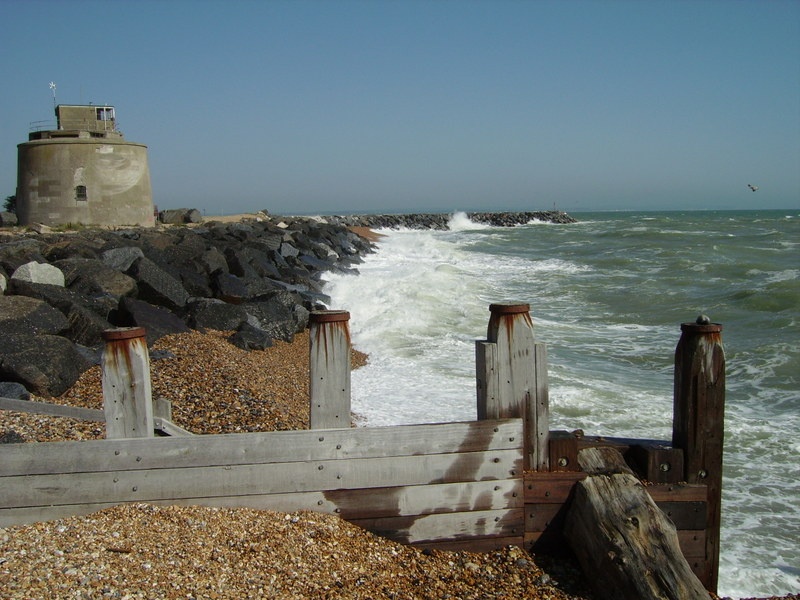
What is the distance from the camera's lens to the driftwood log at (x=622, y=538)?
10.2ft

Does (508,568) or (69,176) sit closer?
(508,568)

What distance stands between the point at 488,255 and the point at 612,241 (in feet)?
37.6

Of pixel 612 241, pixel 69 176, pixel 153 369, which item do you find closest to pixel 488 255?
pixel 612 241

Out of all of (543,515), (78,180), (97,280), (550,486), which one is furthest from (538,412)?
(78,180)

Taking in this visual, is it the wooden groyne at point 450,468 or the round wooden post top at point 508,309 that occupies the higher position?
the round wooden post top at point 508,309

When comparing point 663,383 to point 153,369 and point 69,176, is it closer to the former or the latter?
point 153,369

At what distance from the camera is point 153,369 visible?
6.82 m

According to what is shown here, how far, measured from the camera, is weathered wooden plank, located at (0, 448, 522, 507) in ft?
10.9

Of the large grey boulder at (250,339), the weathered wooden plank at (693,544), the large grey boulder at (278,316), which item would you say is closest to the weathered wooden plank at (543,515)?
the weathered wooden plank at (693,544)

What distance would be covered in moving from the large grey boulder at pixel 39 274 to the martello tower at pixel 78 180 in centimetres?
1502

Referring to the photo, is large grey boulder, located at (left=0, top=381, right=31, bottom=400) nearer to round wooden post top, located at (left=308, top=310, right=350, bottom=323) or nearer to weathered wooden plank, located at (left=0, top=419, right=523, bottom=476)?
weathered wooden plank, located at (left=0, top=419, right=523, bottom=476)

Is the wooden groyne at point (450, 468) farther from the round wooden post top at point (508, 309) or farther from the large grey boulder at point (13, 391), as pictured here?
the large grey boulder at point (13, 391)

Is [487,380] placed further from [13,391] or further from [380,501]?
[13,391]

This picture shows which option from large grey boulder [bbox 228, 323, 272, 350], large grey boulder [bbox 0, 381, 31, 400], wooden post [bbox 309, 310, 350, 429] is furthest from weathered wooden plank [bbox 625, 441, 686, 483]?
large grey boulder [bbox 228, 323, 272, 350]
